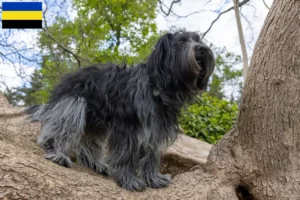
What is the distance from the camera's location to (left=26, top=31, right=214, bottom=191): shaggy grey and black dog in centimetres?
328

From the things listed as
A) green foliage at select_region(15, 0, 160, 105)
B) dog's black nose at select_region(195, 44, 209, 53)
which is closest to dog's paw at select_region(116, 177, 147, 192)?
dog's black nose at select_region(195, 44, 209, 53)

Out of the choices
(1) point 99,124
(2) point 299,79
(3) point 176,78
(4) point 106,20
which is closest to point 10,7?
(4) point 106,20

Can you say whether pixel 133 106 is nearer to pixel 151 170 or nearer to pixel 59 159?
pixel 151 170

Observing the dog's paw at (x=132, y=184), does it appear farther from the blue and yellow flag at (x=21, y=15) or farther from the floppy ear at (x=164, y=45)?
the blue and yellow flag at (x=21, y=15)

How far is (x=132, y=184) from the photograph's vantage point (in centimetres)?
335

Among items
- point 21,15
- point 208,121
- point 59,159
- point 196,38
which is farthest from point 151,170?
point 21,15

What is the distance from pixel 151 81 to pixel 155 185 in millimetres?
921

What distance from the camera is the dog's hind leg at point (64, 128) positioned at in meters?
3.58

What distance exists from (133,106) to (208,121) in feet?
15.3

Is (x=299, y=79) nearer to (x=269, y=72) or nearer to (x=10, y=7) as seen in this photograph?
(x=269, y=72)

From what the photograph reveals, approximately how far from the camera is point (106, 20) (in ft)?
37.2

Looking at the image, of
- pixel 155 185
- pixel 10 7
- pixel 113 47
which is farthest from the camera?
pixel 113 47

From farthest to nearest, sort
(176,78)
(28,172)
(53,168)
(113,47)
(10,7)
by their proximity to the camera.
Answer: (113,47), (10,7), (176,78), (53,168), (28,172)

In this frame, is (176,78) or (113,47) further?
(113,47)
